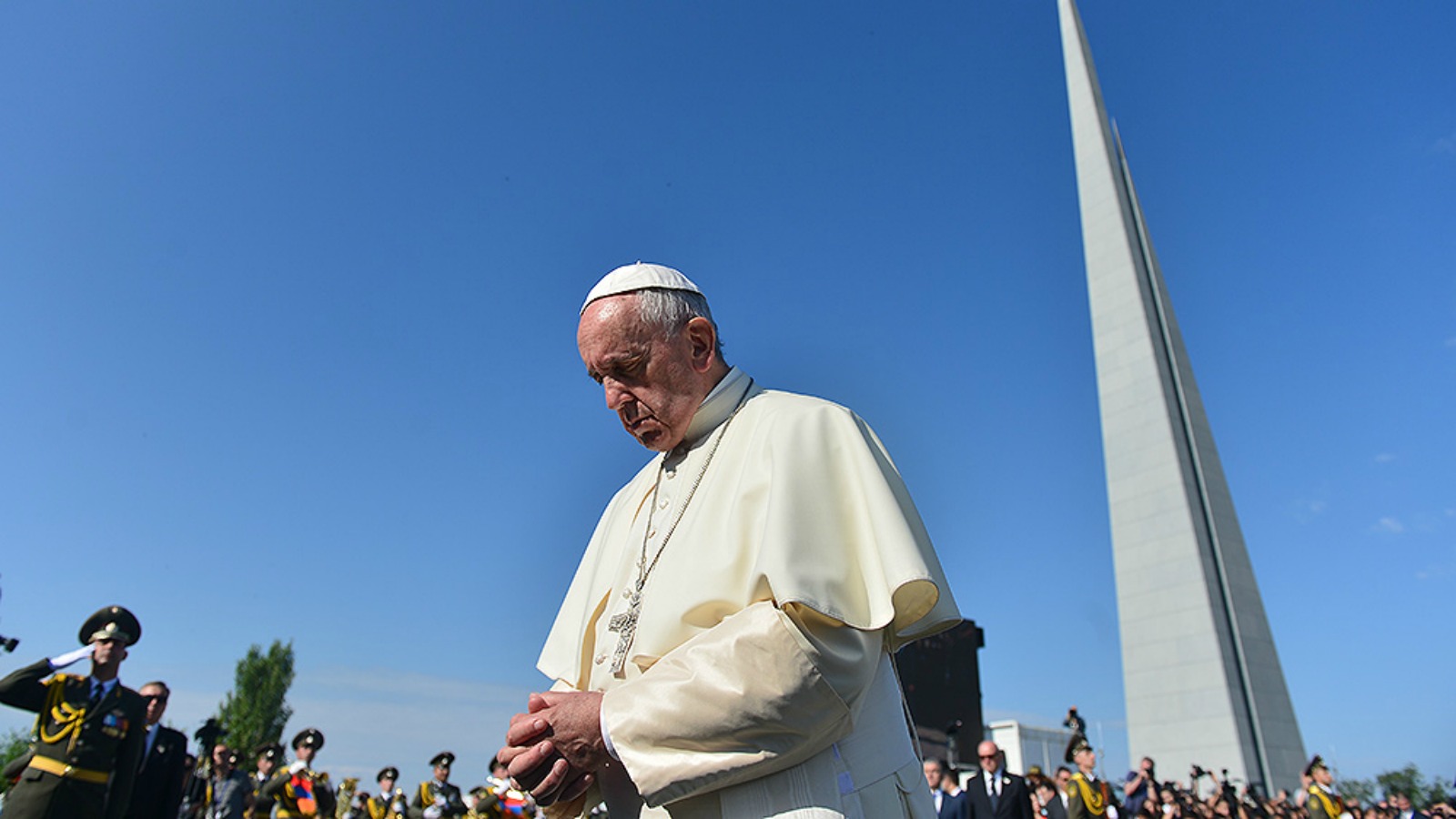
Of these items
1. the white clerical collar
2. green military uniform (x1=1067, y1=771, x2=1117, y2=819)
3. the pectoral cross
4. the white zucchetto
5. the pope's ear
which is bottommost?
the pectoral cross

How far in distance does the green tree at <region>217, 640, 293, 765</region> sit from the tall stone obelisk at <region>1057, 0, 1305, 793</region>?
4840cm

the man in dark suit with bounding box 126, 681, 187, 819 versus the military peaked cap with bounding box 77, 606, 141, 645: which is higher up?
the military peaked cap with bounding box 77, 606, 141, 645

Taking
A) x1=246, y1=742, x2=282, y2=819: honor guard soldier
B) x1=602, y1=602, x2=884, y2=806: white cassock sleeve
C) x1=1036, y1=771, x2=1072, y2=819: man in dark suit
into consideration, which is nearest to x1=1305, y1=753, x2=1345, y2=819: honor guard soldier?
x1=1036, y1=771, x2=1072, y2=819: man in dark suit

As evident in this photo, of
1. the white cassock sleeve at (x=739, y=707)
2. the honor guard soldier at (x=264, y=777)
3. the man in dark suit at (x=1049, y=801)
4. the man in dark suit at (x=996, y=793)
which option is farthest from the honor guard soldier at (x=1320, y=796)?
the white cassock sleeve at (x=739, y=707)

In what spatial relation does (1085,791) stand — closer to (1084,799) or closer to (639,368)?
(1084,799)

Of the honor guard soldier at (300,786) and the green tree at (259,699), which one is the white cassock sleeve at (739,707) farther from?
the green tree at (259,699)

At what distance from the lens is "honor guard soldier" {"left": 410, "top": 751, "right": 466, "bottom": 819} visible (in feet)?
41.3

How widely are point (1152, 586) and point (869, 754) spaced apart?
78.6 ft

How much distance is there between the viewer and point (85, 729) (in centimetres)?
546

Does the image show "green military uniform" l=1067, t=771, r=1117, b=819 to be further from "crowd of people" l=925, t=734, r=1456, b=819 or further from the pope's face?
the pope's face

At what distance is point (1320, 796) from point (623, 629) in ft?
49.1

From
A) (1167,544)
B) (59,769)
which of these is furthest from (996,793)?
(1167,544)

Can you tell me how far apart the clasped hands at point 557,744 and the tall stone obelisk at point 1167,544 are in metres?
22.5

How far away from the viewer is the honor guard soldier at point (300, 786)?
947 centimetres
